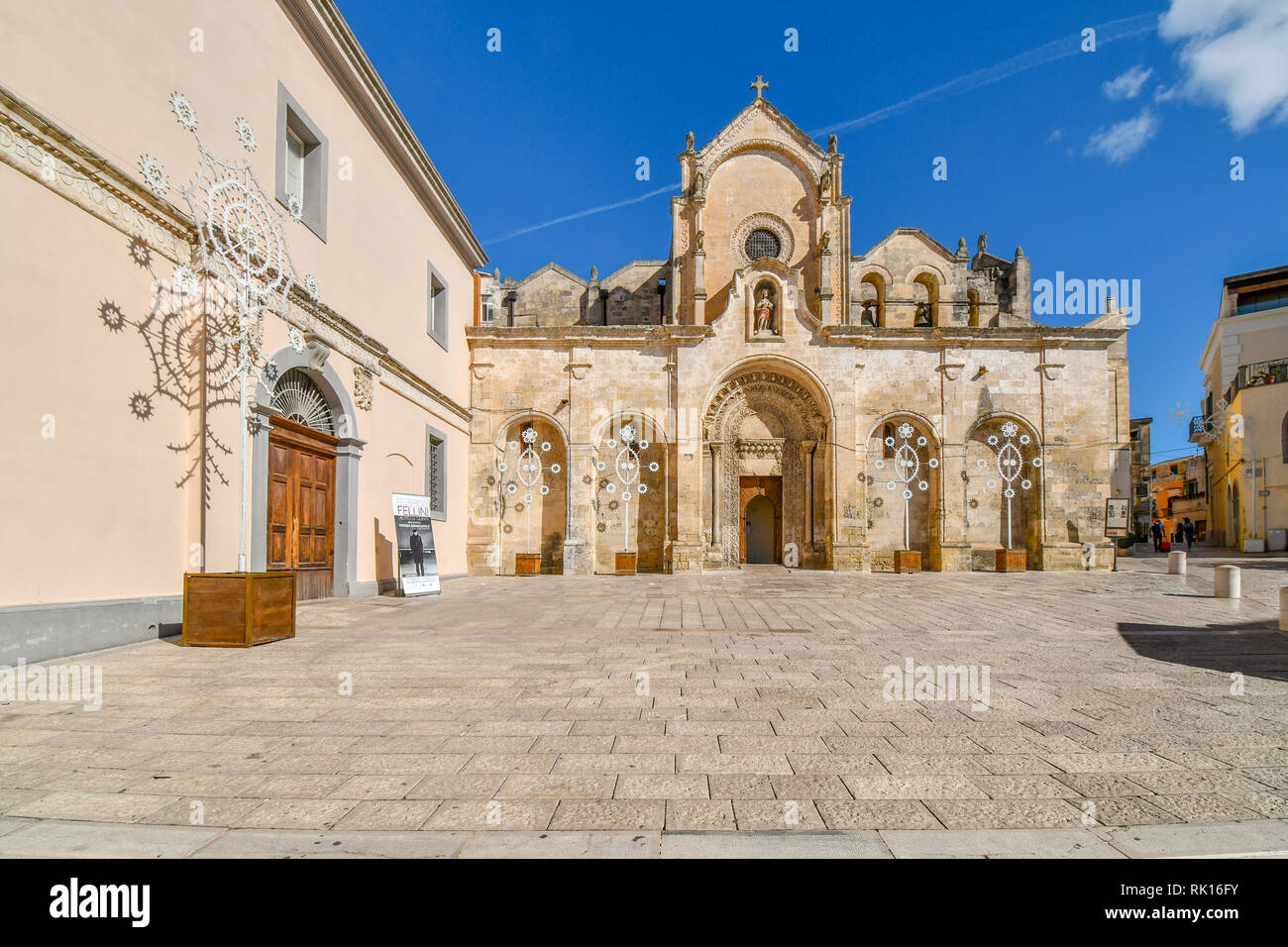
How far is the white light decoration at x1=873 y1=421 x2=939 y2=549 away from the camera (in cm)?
2242

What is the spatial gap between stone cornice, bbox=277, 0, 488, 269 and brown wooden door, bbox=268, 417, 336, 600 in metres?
6.70

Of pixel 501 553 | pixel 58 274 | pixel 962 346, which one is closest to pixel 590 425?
pixel 501 553

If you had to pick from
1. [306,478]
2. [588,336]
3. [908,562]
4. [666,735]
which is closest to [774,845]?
[666,735]

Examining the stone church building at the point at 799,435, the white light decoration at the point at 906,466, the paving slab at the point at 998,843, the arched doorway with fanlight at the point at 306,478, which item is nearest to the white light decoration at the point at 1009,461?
the stone church building at the point at 799,435

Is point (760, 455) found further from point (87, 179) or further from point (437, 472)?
point (87, 179)

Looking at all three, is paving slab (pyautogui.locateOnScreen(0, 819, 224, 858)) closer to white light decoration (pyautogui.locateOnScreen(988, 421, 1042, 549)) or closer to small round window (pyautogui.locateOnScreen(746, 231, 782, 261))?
white light decoration (pyautogui.locateOnScreen(988, 421, 1042, 549))

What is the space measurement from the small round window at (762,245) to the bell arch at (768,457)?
4820 mm

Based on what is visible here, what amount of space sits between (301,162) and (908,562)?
18.8 m

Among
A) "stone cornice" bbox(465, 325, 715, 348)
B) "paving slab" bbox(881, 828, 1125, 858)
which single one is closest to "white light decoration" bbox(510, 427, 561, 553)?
"stone cornice" bbox(465, 325, 715, 348)

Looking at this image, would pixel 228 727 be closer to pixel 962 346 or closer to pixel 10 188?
pixel 10 188

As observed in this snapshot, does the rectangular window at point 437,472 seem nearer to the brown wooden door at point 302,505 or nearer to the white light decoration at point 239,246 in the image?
the brown wooden door at point 302,505

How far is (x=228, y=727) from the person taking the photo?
455cm

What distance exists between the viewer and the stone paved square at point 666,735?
3236mm

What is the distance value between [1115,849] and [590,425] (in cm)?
1975
